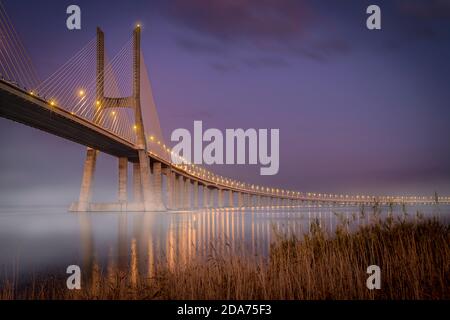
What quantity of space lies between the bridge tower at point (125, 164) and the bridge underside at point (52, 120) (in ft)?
12.7

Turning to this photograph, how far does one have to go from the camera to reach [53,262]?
48.3 feet

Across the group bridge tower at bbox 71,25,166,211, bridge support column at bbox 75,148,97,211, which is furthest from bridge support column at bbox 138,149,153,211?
bridge support column at bbox 75,148,97,211

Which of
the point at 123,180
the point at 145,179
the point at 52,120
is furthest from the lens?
the point at 123,180

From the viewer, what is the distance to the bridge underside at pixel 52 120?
1323 inches

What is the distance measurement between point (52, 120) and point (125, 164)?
2348 centimetres

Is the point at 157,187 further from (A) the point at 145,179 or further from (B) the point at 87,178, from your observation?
(B) the point at 87,178

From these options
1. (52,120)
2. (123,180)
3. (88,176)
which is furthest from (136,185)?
(52,120)

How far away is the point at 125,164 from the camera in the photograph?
63.1m

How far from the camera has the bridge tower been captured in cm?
5844

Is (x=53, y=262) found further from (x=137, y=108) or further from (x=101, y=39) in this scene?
(x=101, y=39)
